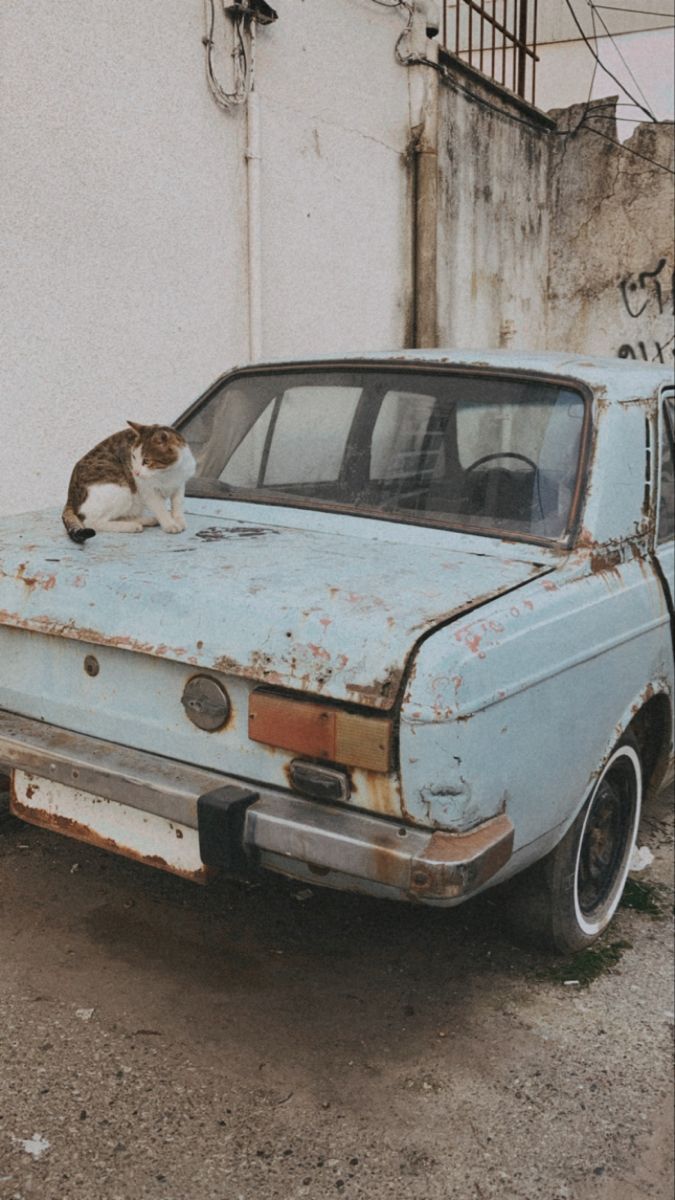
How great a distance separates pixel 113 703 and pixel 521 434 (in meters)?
1.41

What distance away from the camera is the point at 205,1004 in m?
2.68

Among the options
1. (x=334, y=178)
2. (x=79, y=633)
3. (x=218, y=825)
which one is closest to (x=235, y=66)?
(x=334, y=178)

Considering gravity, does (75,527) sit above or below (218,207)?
below

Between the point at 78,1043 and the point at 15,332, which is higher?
the point at 15,332

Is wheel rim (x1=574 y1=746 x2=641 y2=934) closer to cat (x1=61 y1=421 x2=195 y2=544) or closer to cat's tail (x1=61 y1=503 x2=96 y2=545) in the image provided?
cat (x1=61 y1=421 x2=195 y2=544)

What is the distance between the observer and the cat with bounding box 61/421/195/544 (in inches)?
121

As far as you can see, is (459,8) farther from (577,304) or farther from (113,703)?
(113,703)

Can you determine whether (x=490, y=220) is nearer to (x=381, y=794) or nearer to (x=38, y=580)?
(x=38, y=580)

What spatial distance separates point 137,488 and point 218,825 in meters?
1.27

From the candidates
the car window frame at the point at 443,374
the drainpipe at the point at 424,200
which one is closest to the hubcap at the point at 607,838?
the car window frame at the point at 443,374

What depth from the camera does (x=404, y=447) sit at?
3.16 metres

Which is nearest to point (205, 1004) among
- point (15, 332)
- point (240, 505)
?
point (240, 505)

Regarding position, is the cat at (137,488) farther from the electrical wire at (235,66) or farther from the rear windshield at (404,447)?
the electrical wire at (235,66)

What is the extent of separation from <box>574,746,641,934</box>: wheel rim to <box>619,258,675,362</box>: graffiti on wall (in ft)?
26.5
